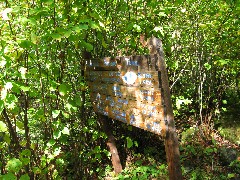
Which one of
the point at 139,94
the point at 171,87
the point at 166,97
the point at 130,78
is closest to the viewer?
the point at 166,97

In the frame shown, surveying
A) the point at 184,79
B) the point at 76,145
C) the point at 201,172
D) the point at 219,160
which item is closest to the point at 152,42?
the point at 76,145

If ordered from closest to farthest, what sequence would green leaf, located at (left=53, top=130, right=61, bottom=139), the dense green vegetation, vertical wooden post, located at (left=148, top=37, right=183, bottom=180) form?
vertical wooden post, located at (left=148, top=37, right=183, bottom=180) → green leaf, located at (left=53, top=130, right=61, bottom=139) → the dense green vegetation

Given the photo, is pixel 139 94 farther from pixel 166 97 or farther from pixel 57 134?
pixel 57 134

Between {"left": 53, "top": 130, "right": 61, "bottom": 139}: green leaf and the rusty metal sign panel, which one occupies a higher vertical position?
the rusty metal sign panel

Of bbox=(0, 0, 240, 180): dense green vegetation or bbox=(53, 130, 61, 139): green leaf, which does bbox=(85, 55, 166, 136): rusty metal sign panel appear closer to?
bbox=(0, 0, 240, 180): dense green vegetation

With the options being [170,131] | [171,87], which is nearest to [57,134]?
[170,131]

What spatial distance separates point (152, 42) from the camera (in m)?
2.62

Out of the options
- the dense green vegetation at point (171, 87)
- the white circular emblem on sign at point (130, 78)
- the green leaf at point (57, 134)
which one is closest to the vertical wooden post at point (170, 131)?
the white circular emblem on sign at point (130, 78)

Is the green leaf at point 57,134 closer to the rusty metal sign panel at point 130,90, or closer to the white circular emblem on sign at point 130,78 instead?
the rusty metal sign panel at point 130,90

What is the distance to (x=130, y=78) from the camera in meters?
3.07

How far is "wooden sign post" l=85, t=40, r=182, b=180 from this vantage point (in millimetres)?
2605

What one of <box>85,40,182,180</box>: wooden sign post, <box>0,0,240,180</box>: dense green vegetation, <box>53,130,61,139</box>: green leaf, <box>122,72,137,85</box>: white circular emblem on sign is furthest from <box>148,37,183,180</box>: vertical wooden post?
<box>53,130,61,139</box>: green leaf

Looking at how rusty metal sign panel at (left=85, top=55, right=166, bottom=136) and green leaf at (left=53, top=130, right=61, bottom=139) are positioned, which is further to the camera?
green leaf at (left=53, top=130, right=61, bottom=139)

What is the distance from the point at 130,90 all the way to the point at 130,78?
0.53 ft
